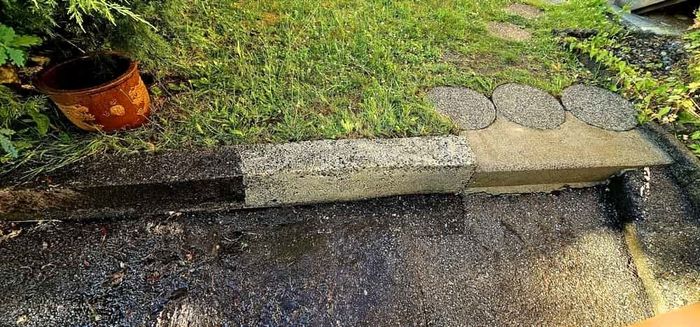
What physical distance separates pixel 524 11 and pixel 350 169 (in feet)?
9.49

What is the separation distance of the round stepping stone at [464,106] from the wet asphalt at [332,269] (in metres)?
0.55

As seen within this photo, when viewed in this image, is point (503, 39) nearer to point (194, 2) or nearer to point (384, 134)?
point (384, 134)

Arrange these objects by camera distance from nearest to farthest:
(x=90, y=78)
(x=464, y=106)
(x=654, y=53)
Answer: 1. (x=90, y=78)
2. (x=464, y=106)
3. (x=654, y=53)

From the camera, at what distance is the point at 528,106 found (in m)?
2.61

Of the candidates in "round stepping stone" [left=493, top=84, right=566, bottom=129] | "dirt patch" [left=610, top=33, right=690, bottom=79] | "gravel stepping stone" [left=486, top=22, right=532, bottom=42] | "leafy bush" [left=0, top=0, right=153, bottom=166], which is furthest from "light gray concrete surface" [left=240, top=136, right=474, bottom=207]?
"dirt patch" [left=610, top=33, right=690, bottom=79]

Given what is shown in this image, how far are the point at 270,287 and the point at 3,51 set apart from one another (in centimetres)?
146

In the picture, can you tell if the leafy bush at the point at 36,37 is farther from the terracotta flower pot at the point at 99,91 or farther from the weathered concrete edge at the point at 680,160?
the weathered concrete edge at the point at 680,160

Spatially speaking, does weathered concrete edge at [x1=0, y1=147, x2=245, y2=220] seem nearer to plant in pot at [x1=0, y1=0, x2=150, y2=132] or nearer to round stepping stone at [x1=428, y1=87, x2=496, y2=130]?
plant in pot at [x1=0, y1=0, x2=150, y2=132]

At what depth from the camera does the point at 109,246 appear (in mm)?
1941

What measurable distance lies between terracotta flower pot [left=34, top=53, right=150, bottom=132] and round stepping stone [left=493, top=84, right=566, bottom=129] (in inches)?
86.6

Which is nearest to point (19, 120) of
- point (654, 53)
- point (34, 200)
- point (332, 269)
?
point (34, 200)

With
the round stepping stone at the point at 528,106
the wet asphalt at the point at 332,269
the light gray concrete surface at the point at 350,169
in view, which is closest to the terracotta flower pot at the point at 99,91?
the wet asphalt at the point at 332,269

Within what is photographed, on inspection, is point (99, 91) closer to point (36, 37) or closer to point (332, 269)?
point (36, 37)

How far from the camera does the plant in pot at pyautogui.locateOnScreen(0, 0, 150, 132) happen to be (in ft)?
6.09
